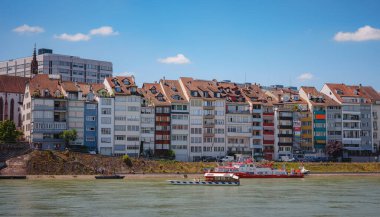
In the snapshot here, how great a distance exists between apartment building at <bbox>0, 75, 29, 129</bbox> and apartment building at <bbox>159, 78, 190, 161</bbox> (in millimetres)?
41065

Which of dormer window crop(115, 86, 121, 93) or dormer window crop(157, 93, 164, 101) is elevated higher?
dormer window crop(115, 86, 121, 93)

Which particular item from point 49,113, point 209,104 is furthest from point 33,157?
point 209,104

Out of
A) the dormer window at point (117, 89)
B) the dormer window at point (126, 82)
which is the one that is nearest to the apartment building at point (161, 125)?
the dormer window at point (126, 82)

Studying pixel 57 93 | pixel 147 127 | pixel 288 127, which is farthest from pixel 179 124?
pixel 57 93

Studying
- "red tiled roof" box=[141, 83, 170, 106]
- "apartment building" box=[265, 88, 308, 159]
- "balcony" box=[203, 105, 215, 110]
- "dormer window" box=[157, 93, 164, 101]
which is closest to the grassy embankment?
"red tiled roof" box=[141, 83, 170, 106]

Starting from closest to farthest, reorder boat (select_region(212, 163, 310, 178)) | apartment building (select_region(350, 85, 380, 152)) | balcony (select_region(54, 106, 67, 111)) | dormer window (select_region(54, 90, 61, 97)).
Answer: boat (select_region(212, 163, 310, 178)) < balcony (select_region(54, 106, 67, 111)) < dormer window (select_region(54, 90, 61, 97)) < apartment building (select_region(350, 85, 380, 152))

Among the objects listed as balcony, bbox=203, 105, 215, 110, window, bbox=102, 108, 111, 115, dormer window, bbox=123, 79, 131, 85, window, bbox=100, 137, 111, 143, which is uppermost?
dormer window, bbox=123, 79, 131, 85

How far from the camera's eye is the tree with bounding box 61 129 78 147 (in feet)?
454

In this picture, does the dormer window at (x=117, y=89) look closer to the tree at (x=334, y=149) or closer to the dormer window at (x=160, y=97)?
the dormer window at (x=160, y=97)

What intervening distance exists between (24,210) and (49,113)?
75.0 metres

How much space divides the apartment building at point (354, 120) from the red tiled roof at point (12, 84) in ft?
282

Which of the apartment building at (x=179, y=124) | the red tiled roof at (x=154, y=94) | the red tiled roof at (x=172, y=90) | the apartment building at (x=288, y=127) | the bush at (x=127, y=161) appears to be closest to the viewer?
the bush at (x=127, y=161)

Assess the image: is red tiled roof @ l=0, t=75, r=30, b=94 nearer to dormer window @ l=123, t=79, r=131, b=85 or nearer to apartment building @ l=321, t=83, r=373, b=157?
dormer window @ l=123, t=79, r=131, b=85

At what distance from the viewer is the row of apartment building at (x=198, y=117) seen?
144m
